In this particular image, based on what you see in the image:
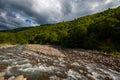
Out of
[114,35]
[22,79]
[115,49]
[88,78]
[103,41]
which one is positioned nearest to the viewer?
[22,79]

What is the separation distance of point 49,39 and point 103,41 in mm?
34113

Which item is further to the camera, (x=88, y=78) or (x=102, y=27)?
(x=102, y=27)

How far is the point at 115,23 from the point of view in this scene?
3594 cm

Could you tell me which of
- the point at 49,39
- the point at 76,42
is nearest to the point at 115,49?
the point at 76,42

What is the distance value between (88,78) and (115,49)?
19.5m

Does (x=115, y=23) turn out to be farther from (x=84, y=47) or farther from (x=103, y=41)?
(x=84, y=47)

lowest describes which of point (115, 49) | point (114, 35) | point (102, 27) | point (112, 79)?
point (112, 79)

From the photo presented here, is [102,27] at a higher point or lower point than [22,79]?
higher

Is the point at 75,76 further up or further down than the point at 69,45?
further down

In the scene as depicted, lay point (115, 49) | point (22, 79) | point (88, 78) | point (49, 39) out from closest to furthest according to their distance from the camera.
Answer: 1. point (22, 79)
2. point (88, 78)
3. point (115, 49)
4. point (49, 39)

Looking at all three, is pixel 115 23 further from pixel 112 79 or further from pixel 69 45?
pixel 112 79

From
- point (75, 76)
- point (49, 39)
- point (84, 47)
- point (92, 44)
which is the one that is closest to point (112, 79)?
point (75, 76)

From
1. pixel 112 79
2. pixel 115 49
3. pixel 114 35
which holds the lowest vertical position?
pixel 112 79

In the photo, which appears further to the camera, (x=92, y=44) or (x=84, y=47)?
(x=84, y=47)
